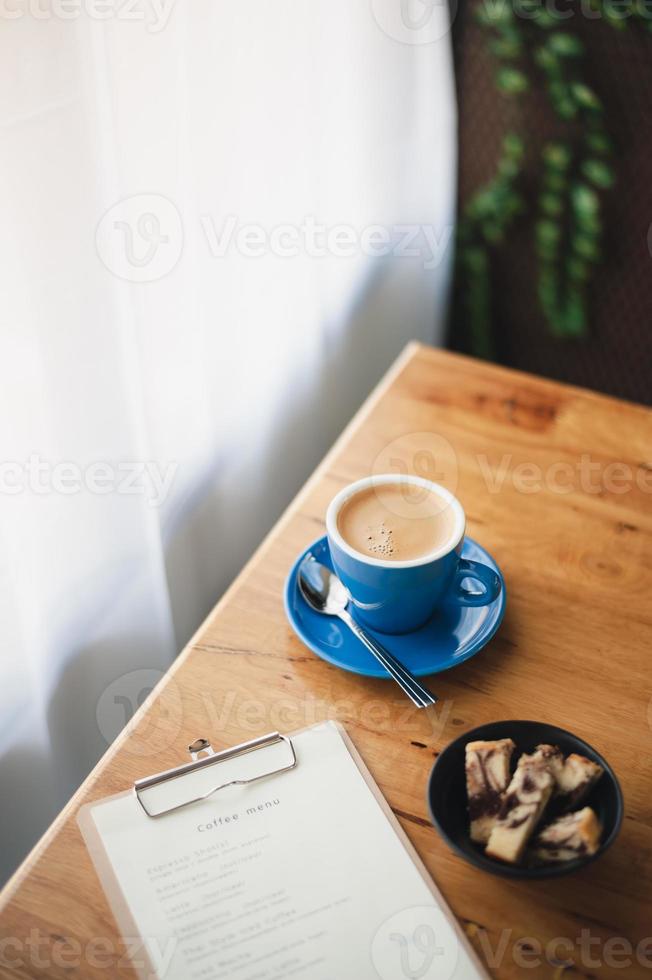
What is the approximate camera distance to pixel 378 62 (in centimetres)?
125

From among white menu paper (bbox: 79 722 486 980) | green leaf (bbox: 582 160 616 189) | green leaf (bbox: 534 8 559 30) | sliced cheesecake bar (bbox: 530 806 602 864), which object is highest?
green leaf (bbox: 534 8 559 30)

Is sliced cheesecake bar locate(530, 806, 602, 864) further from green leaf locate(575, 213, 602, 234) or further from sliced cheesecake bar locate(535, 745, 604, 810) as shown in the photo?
green leaf locate(575, 213, 602, 234)

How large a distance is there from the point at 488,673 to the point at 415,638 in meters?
0.07

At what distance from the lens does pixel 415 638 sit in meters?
0.79

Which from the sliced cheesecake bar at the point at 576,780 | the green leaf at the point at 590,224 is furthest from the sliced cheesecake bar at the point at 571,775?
the green leaf at the point at 590,224

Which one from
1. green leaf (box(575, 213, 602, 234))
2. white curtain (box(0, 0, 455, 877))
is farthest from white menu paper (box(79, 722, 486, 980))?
green leaf (box(575, 213, 602, 234))

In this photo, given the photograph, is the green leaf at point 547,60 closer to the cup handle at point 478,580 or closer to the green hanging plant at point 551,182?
the green hanging plant at point 551,182

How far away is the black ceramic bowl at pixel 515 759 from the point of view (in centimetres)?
60

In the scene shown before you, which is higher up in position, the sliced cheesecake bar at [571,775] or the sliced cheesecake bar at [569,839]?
the sliced cheesecake bar at [571,775]

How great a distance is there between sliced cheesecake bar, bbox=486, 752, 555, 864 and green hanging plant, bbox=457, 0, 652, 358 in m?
1.15

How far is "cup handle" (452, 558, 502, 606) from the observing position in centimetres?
79

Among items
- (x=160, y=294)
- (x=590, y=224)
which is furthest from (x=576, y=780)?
(x=590, y=224)

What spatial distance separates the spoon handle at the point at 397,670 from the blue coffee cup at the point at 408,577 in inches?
0.6

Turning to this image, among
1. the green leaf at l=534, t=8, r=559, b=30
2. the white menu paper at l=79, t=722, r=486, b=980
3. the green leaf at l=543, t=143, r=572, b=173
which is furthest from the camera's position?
the green leaf at l=543, t=143, r=572, b=173
